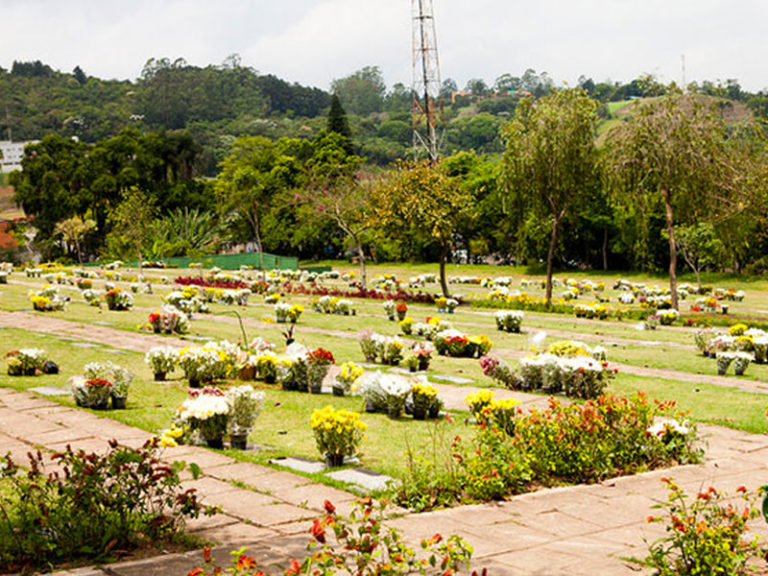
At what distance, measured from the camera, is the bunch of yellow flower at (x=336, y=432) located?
7691mm

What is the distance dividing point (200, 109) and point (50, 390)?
12874cm

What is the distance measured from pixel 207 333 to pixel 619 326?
11.6 m

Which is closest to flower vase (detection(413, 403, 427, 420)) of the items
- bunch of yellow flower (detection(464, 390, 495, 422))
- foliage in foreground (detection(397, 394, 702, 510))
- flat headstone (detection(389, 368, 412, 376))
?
bunch of yellow flower (detection(464, 390, 495, 422))

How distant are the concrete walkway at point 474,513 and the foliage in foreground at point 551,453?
0.22 metres

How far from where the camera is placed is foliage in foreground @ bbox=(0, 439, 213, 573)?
5.04m

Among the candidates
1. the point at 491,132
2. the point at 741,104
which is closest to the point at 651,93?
the point at 741,104

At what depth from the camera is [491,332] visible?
20.6 metres

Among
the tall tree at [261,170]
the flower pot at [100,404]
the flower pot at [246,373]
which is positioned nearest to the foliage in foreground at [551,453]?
the flower pot at [100,404]

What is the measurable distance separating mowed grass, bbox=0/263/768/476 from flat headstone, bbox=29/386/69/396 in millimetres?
264

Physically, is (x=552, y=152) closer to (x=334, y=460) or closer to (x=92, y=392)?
(x=92, y=392)

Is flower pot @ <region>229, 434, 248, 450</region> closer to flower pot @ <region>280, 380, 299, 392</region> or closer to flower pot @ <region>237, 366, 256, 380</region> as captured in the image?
flower pot @ <region>280, 380, 299, 392</region>

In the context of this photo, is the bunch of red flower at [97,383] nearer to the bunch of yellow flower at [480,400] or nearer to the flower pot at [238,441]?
A: the flower pot at [238,441]

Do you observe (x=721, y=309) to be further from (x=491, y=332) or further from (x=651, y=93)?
(x=491, y=332)

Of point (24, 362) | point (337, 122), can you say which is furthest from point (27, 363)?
point (337, 122)
